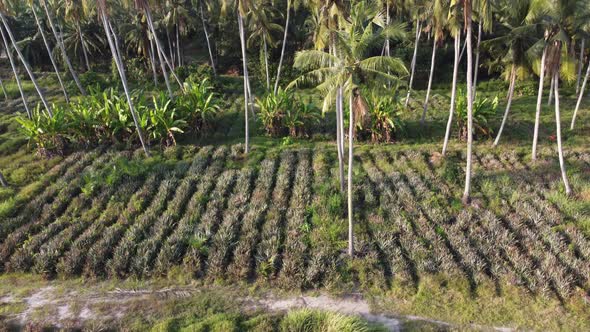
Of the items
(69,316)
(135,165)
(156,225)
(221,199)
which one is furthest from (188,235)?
(135,165)

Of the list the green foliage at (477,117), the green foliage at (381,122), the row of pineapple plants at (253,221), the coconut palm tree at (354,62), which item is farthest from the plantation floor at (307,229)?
the coconut palm tree at (354,62)

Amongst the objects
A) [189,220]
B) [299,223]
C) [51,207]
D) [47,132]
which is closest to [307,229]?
[299,223]

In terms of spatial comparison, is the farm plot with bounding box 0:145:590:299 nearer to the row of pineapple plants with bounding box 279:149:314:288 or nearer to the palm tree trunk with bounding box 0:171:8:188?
the row of pineapple plants with bounding box 279:149:314:288

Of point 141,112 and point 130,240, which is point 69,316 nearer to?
point 130,240

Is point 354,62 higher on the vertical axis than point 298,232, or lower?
higher

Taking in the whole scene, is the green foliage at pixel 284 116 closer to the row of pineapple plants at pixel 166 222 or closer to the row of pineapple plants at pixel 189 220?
the row of pineapple plants at pixel 189 220

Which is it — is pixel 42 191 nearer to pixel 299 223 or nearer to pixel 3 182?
pixel 3 182
